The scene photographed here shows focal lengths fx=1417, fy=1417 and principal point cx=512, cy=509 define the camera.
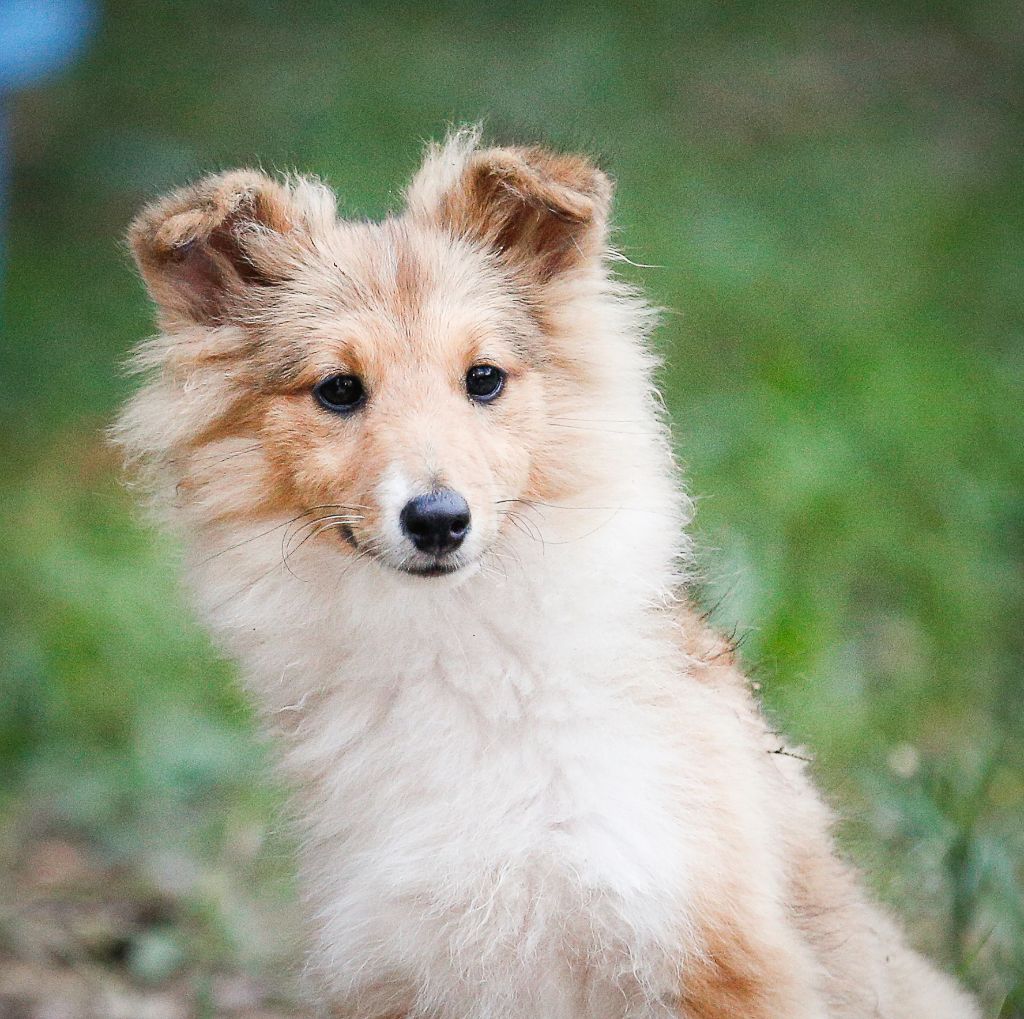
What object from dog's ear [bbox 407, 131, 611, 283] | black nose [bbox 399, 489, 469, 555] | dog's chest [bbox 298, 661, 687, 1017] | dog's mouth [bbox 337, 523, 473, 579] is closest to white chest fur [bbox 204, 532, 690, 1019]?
dog's chest [bbox 298, 661, 687, 1017]

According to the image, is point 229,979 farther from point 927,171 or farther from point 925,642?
point 927,171

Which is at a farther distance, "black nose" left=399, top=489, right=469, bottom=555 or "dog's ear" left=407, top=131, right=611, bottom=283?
"dog's ear" left=407, top=131, right=611, bottom=283

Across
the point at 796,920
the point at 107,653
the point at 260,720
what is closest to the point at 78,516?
the point at 107,653

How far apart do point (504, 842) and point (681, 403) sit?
500 centimetres

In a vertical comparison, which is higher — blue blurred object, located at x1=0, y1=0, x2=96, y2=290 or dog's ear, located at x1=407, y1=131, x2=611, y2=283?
blue blurred object, located at x1=0, y1=0, x2=96, y2=290

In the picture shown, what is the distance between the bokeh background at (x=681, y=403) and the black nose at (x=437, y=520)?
100 cm

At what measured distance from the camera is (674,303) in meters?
8.93

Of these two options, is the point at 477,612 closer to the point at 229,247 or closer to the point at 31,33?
the point at 229,247

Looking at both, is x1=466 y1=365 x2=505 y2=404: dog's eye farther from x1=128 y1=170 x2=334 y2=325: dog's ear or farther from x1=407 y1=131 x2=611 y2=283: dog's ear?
x1=128 y1=170 x2=334 y2=325: dog's ear

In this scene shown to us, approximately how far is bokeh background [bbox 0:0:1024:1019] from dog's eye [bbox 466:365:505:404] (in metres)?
0.92

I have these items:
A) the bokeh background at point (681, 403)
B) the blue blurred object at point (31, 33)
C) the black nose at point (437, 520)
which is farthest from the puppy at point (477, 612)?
the blue blurred object at point (31, 33)

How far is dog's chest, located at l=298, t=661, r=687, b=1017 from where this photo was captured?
3.30 metres

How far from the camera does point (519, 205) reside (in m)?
3.83

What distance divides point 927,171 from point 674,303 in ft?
8.32
